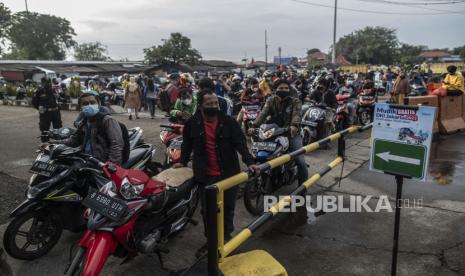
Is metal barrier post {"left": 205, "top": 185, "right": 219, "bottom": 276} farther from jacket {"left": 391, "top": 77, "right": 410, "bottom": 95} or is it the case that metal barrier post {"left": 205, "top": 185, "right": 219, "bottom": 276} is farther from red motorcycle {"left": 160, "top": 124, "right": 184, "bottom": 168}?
jacket {"left": 391, "top": 77, "right": 410, "bottom": 95}

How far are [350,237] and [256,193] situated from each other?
1.41 m

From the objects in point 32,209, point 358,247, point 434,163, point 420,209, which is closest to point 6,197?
point 32,209

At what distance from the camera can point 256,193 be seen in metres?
5.44

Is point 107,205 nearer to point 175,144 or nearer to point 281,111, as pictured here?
point 175,144

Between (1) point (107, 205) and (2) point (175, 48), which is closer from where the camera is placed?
(1) point (107, 205)

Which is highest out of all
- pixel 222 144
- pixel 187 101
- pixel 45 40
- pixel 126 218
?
pixel 45 40

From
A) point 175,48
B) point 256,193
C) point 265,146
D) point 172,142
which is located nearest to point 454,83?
point 265,146

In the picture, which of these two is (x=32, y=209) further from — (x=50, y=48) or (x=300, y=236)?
(x=50, y=48)

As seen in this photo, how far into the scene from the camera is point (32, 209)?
4.07 metres

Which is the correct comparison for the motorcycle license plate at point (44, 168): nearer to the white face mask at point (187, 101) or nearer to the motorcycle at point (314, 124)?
the white face mask at point (187, 101)

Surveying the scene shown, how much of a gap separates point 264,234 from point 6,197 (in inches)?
155

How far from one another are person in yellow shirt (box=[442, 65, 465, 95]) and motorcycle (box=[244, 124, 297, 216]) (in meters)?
7.47

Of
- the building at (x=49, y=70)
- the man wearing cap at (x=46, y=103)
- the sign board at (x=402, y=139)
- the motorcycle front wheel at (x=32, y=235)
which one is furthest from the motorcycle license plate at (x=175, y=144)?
the building at (x=49, y=70)

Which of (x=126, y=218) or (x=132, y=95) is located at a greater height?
(x=132, y=95)
